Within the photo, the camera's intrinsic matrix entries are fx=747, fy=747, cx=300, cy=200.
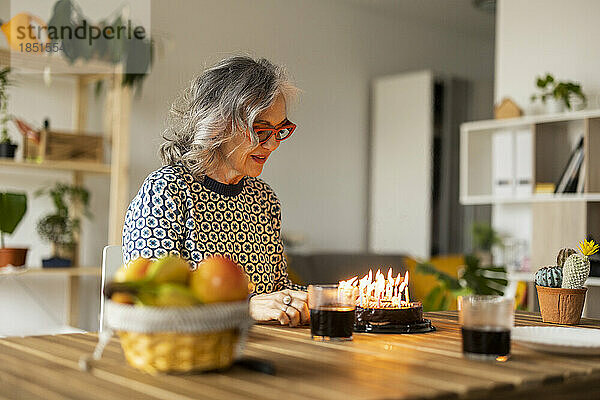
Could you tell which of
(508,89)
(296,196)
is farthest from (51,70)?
(508,89)

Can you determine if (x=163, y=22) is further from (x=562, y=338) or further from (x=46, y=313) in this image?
(x=562, y=338)

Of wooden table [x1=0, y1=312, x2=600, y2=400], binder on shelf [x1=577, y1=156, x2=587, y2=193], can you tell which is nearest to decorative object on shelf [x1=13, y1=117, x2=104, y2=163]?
binder on shelf [x1=577, y1=156, x2=587, y2=193]

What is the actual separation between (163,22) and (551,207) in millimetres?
2599

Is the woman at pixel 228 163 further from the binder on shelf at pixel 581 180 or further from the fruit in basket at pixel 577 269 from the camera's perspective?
the binder on shelf at pixel 581 180

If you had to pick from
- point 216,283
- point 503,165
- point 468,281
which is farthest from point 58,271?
point 216,283

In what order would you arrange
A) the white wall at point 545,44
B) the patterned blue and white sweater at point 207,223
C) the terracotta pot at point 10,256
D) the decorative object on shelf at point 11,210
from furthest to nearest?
the white wall at point 545,44 < the terracotta pot at point 10,256 < the decorative object on shelf at point 11,210 < the patterned blue and white sweater at point 207,223

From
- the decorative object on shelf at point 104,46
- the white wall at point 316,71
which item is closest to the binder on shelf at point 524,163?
the white wall at point 316,71

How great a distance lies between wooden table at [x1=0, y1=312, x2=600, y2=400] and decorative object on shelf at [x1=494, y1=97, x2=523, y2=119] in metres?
3.06

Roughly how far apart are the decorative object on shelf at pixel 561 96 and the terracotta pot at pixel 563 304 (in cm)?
241

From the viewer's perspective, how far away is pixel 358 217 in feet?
19.3

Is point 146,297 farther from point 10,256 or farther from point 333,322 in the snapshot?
point 10,256

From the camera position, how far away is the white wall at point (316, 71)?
4.77 metres

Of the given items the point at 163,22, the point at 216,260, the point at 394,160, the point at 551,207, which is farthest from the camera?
the point at 394,160

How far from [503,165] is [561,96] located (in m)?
0.51
